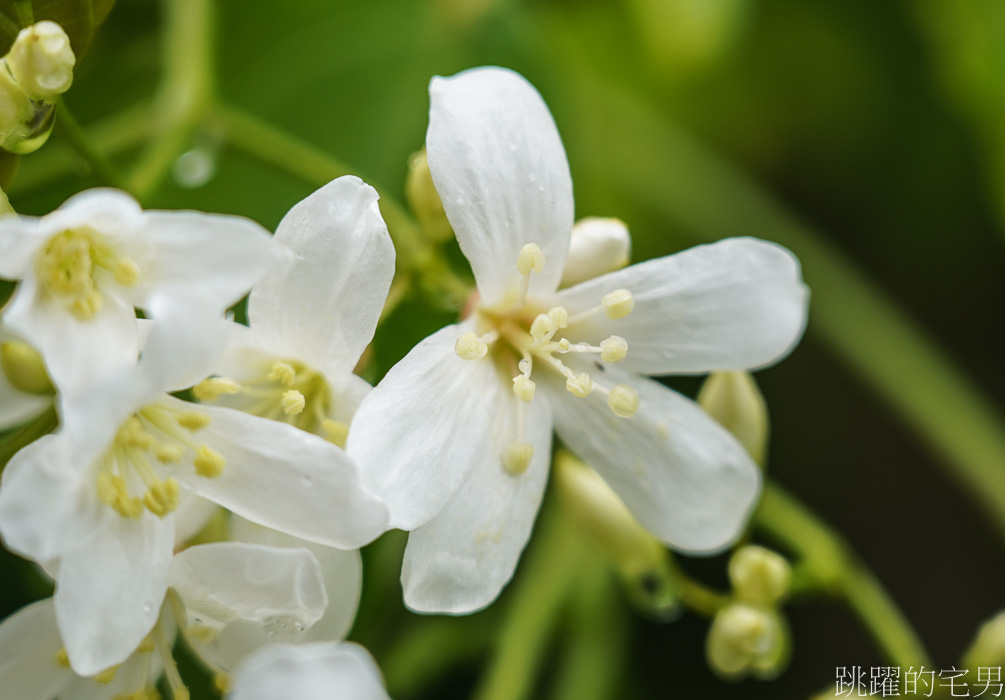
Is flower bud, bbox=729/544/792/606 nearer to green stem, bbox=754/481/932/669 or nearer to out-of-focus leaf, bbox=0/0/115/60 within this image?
green stem, bbox=754/481/932/669

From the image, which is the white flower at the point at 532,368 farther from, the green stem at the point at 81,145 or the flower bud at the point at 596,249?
the green stem at the point at 81,145

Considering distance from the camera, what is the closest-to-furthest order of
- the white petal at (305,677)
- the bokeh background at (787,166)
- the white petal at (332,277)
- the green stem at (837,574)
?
the white petal at (305,677), the white petal at (332,277), the green stem at (837,574), the bokeh background at (787,166)

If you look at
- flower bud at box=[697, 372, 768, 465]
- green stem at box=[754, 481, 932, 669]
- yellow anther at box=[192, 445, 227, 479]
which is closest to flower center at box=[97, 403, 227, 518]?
yellow anther at box=[192, 445, 227, 479]

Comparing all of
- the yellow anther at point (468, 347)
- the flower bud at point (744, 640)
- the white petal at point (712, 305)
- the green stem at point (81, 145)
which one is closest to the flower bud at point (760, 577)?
the flower bud at point (744, 640)

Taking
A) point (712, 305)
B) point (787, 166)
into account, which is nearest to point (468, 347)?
point (712, 305)

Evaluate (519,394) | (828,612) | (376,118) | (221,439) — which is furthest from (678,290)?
(828,612)

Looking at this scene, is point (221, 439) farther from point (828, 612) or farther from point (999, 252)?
point (999, 252)

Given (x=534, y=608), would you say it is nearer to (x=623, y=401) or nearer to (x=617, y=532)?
(x=617, y=532)
